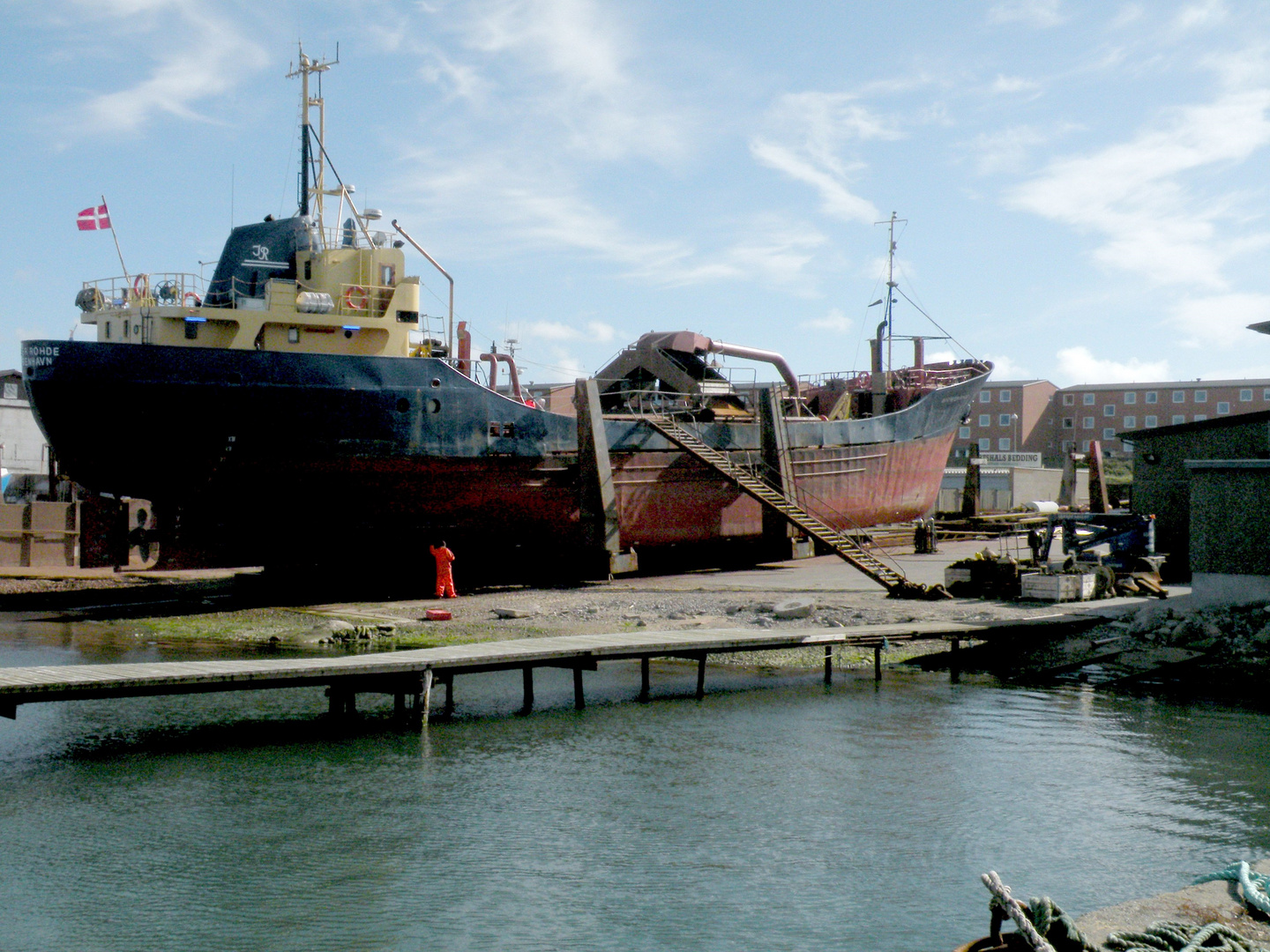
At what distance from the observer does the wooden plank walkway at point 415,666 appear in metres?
11.6

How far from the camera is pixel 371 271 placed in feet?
74.7

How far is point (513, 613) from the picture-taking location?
19812 mm

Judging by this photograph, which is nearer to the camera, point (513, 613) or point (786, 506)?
point (513, 613)

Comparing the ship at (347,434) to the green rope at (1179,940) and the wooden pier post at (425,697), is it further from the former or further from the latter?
the green rope at (1179,940)

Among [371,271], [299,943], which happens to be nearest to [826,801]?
[299,943]

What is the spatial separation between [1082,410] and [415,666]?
72075mm

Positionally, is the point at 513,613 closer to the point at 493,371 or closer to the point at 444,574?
the point at 444,574

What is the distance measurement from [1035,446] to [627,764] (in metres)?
71.5

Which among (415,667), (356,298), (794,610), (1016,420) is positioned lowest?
(415,667)

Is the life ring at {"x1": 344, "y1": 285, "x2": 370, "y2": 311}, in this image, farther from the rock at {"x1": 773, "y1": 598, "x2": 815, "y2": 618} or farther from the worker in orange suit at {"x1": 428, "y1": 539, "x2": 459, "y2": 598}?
the rock at {"x1": 773, "y1": 598, "x2": 815, "y2": 618}

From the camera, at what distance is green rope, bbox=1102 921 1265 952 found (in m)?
5.10

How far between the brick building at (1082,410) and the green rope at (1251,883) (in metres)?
67.6

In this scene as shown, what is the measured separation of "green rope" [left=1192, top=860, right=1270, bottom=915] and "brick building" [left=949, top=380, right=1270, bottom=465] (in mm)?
67643

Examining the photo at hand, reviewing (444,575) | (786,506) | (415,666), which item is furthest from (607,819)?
(786,506)
